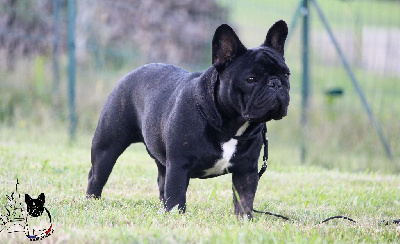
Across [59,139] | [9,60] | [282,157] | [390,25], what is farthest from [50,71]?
[390,25]

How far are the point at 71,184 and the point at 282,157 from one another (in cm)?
391

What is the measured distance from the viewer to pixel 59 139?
30.3 feet

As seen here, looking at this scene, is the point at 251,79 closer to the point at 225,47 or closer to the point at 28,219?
the point at 225,47

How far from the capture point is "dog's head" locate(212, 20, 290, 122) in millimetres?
3859

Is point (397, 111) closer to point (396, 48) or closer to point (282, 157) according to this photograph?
point (396, 48)

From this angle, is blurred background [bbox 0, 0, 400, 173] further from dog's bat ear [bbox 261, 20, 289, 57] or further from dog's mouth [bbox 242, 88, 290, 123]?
dog's mouth [bbox 242, 88, 290, 123]

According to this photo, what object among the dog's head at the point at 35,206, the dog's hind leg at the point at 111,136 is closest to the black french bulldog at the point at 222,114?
the dog's hind leg at the point at 111,136

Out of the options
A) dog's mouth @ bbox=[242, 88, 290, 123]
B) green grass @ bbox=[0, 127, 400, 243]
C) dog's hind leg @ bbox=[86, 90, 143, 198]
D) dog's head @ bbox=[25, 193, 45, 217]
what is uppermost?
dog's mouth @ bbox=[242, 88, 290, 123]

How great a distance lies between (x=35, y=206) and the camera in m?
3.90

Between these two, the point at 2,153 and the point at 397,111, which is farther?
the point at 397,111

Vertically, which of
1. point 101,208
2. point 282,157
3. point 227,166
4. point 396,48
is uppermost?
point 396,48

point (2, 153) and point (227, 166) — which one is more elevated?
point (227, 166)

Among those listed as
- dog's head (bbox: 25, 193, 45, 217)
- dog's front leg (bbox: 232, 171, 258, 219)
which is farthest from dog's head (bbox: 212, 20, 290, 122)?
dog's head (bbox: 25, 193, 45, 217)

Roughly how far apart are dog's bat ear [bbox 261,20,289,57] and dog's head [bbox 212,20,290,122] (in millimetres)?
149
